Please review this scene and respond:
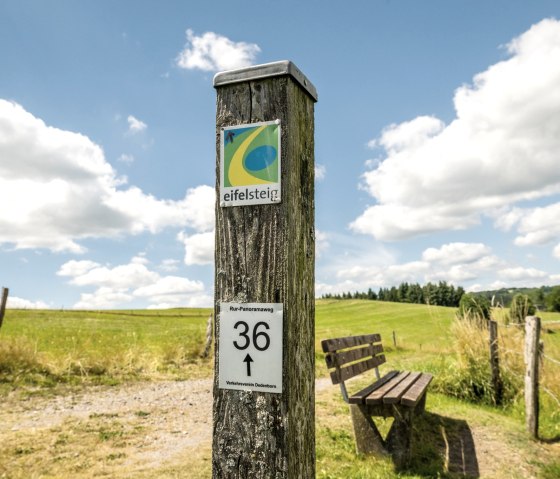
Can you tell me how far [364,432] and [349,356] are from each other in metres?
0.88

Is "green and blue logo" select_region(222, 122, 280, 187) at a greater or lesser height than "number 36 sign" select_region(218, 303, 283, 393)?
greater

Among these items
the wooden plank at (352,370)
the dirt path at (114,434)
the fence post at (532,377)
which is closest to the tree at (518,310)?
the fence post at (532,377)

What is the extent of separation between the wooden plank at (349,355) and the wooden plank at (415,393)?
Answer: 0.69 meters

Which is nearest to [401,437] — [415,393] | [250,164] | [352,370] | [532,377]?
[415,393]

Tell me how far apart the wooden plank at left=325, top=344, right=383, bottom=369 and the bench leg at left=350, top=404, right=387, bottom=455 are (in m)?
0.44

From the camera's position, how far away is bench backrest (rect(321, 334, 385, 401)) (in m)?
4.67

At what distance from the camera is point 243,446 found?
166 centimetres

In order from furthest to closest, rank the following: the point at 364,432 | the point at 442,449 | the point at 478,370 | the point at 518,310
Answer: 1. the point at 518,310
2. the point at 478,370
3. the point at 442,449
4. the point at 364,432

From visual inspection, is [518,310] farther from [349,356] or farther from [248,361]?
[248,361]

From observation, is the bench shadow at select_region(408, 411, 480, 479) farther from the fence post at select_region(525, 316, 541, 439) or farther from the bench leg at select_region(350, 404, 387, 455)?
the fence post at select_region(525, 316, 541, 439)

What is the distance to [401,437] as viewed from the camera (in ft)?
14.6

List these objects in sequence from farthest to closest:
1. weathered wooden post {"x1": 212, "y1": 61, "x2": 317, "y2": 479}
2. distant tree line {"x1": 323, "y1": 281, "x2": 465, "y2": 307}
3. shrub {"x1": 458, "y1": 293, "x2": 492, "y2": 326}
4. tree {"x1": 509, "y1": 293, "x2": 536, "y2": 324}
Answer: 1. distant tree line {"x1": 323, "y1": 281, "x2": 465, "y2": 307}
2. tree {"x1": 509, "y1": 293, "x2": 536, "y2": 324}
3. shrub {"x1": 458, "y1": 293, "x2": 492, "y2": 326}
4. weathered wooden post {"x1": 212, "y1": 61, "x2": 317, "y2": 479}

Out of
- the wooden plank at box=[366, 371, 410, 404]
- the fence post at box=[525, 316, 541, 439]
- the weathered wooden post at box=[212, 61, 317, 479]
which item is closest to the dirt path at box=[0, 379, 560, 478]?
the fence post at box=[525, 316, 541, 439]

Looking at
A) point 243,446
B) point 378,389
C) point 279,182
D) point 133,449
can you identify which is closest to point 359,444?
point 378,389
